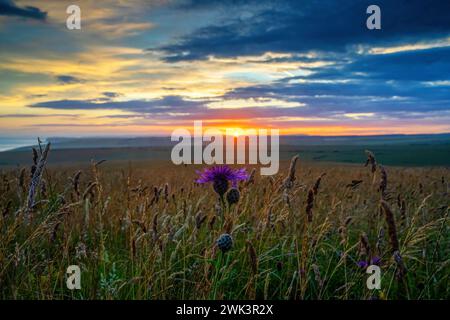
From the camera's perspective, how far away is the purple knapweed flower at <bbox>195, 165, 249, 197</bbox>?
10.4 ft

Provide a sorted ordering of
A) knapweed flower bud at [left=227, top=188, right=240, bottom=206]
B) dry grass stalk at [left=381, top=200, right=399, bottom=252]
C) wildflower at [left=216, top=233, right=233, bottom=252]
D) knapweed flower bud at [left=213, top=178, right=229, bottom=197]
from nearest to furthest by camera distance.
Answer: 1. dry grass stalk at [left=381, top=200, right=399, bottom=252]
2. wildflower at [left=216, top=233, right=233, bottom=252]
3. knapweed flower bud at [left=227, top=188, right=240, bottom=206]
4. knapweed flower bud at [left=213, top=178, right=229, bottom=197]

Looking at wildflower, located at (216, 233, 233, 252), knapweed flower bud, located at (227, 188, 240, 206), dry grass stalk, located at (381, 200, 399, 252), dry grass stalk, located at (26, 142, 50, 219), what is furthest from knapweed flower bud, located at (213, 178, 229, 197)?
dry grass stalk, located at (381, 200, 399, 252)

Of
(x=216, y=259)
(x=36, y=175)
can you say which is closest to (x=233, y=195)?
(x=216, y=259)

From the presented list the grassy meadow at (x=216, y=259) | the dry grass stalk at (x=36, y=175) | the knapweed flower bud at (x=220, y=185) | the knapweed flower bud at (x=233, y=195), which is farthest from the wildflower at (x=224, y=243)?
the dry grass stalk at (x=36, y=175)

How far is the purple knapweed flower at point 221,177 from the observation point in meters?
3.17

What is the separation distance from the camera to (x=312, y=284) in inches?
125

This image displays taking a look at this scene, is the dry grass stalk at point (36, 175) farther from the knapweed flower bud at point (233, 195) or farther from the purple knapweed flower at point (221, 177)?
the knapweed flower bud at point (233, 195)

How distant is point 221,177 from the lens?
3.20m

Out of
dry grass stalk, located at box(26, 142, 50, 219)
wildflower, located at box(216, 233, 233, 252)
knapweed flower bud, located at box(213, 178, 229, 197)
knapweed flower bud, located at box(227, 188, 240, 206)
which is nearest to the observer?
wildflower, located at box(216, 233, 233, 252)

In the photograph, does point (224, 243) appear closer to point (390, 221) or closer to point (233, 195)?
point (233, 195)

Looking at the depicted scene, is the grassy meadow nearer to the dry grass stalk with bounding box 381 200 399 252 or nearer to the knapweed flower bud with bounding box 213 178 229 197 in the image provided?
the dry grass stalk with bounding box 381 200 399 252
